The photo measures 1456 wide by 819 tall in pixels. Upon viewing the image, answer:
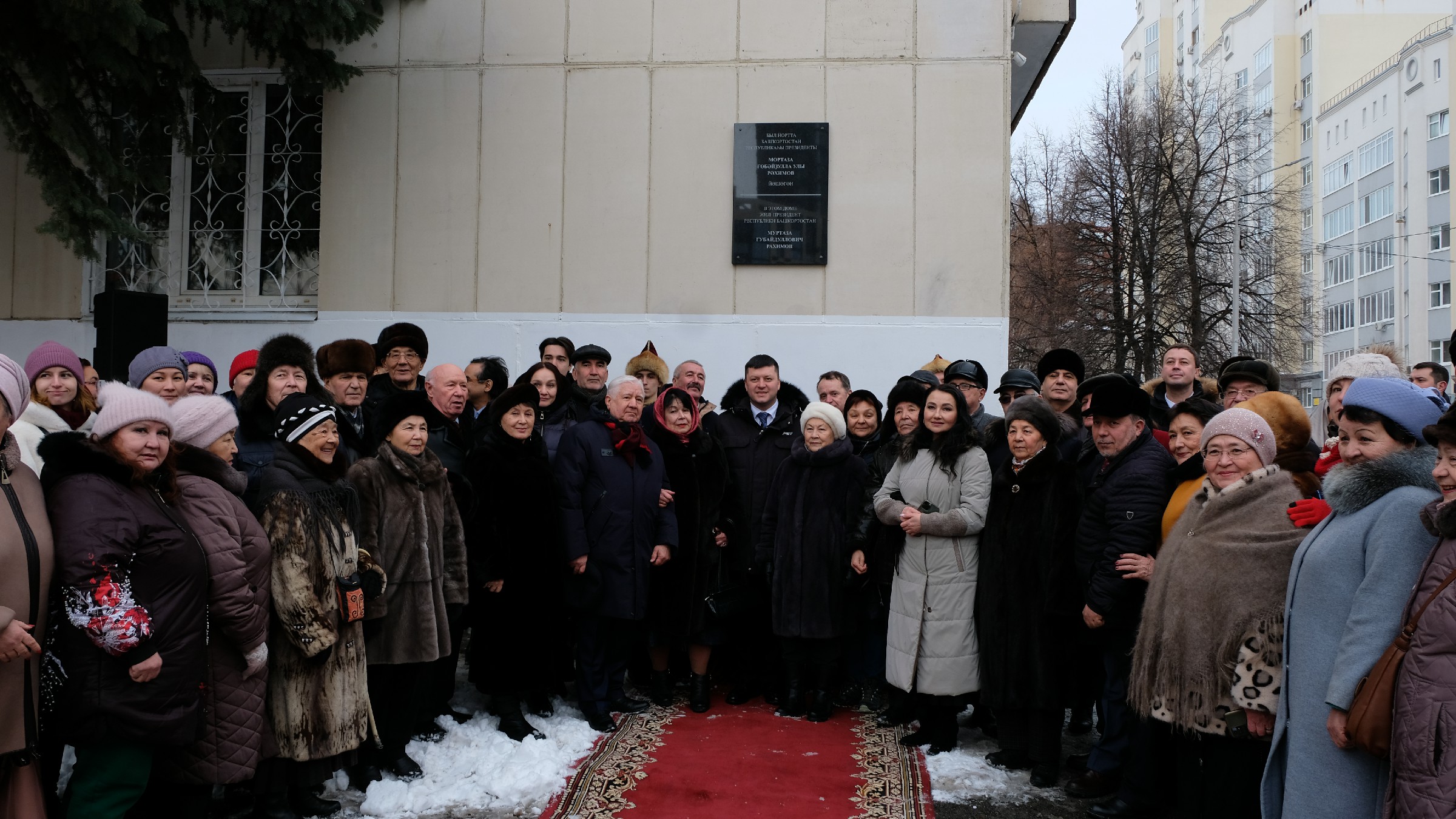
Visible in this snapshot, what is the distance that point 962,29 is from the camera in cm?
971

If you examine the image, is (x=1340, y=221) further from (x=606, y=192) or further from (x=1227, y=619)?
(x=1227, y=619)

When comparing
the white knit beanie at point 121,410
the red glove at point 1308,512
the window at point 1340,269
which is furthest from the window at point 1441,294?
the white knit beanie at point 121,410

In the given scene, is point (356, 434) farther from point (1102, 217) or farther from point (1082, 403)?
point (1102, 217)

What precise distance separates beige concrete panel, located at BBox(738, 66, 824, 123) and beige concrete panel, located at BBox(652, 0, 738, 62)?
1.04ft

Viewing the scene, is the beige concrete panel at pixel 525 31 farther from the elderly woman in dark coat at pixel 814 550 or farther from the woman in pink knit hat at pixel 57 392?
the woman in pink knit hat at pixel 57 392

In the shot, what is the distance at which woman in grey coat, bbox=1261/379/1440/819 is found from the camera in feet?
10.3

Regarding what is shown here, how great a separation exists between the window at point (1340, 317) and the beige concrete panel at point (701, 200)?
145 ft

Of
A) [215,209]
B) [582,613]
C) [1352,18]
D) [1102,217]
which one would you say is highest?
[1352,18]

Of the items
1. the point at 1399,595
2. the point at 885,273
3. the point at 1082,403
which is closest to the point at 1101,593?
the point at 1082,403

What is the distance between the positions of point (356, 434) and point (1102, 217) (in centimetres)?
2018

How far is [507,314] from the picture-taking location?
1009cm

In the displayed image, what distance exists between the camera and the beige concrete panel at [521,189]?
10062 mm

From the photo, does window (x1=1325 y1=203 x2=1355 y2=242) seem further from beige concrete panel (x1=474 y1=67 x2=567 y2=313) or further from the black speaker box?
the black speaker box

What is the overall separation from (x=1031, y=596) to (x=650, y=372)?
3623mm
